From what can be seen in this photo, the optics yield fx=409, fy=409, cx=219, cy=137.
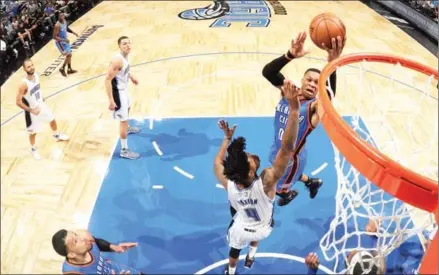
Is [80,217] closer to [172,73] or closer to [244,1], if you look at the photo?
[172,73]

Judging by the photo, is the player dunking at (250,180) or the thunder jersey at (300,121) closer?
the player dunking at (250,180)

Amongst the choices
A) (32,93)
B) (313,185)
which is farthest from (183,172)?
(32,93)

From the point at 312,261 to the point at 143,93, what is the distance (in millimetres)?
4405

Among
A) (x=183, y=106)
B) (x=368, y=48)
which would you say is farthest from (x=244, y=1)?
(x=183, y=106)

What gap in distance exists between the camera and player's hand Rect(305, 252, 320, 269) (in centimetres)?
372

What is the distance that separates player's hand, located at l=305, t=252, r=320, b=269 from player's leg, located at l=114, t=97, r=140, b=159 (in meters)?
2.58

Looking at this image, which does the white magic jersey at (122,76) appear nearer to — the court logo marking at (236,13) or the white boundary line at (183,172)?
the white boundary line at (183,172)

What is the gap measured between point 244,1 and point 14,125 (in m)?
8.71

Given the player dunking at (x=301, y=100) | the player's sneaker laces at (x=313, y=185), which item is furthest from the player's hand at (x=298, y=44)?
the player's sneaker laces at (x=313, y=185)

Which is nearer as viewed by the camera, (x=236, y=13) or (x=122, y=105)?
(x=122, y=105)

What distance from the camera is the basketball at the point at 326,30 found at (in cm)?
398

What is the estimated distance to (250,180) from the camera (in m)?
2.97

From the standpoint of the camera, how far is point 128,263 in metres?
3.83

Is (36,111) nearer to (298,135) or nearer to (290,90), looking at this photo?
(298,135)
